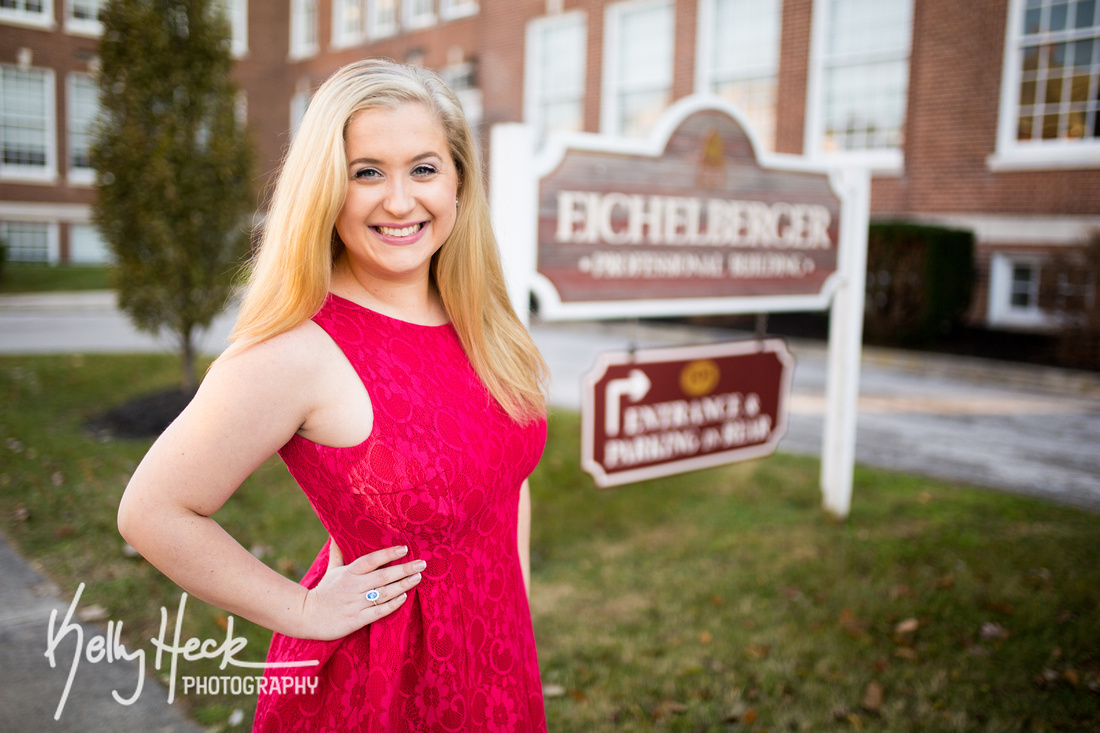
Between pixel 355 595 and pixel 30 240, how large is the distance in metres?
25.6

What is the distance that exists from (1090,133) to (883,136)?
272cm

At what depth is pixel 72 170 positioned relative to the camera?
2278cm

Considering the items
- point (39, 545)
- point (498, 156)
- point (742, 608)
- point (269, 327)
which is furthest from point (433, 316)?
point (39, 545)

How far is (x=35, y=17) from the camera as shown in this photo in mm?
21938

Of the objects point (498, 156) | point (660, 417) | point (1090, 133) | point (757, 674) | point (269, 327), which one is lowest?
point (757, 674)

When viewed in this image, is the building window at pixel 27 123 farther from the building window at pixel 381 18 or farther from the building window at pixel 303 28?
the building window at pixel 381 18

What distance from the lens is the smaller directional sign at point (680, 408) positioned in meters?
3.49

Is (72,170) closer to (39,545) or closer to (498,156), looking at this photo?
(39,545)

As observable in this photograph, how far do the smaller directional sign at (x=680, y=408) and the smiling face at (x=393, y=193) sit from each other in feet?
6.45

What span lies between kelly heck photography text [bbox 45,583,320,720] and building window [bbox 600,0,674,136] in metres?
13.6

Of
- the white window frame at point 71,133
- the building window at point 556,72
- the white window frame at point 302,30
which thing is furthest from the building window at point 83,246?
the building window at point 556,72

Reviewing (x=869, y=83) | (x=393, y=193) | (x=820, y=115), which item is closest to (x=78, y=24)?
(x=820, y=115)

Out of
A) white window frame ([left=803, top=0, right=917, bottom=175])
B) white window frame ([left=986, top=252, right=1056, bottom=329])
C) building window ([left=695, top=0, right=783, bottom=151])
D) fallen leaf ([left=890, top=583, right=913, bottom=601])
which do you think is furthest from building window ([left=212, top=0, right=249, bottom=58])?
fallen leaf ([left=890, top=583, right=913, bottom=601])

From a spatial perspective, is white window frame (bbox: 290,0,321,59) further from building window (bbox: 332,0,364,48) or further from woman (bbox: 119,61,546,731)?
woman (bbox: 119,61,546,731)
